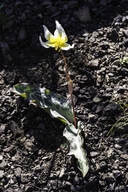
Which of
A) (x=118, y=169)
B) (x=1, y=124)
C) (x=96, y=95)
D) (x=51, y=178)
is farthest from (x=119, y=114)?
(x=1, y=124)

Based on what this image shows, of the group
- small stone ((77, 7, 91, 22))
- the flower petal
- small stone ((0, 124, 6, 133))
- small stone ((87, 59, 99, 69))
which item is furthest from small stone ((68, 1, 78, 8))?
small stone ((0, 124, 6, 133))

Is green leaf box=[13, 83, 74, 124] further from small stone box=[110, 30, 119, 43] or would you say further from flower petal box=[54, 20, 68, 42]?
small stone box=[110, 30, 119, 43]

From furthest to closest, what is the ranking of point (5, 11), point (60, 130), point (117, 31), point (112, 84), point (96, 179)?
point (5, 11) → point (117, 31) → point (112, 84) → point (60, 130) → point (96, 179)

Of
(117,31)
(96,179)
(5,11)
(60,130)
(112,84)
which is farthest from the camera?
(5,11)

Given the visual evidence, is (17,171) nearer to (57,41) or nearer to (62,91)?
(62,91)

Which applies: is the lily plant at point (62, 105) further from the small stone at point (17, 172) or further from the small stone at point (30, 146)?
the small stone at point (17, 172)

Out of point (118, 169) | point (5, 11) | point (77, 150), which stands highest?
point (5, 11)

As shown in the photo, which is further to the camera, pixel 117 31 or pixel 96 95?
pixel 117 31

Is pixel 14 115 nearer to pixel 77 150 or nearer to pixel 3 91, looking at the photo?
pixel 3 91

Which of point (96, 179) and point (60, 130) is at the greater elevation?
point (60, 130)
